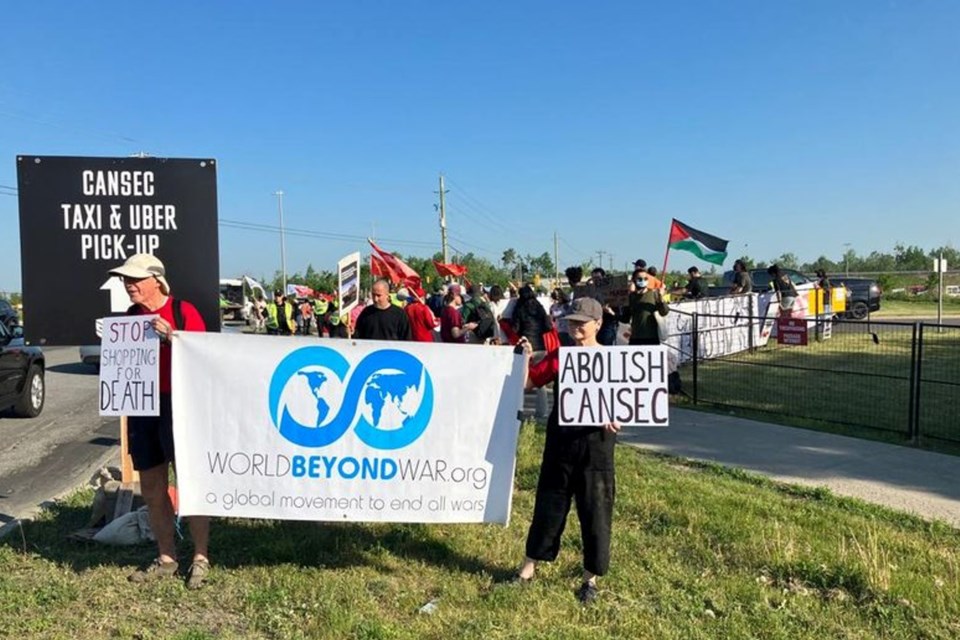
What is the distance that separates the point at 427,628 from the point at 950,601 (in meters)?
2.83

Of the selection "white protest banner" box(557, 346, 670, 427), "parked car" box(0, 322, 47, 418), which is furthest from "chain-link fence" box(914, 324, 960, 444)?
"parked car" box(0, 322, 47, 418)

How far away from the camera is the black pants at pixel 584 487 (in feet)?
13.6

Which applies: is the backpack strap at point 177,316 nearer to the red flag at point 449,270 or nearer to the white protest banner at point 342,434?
the white protest banner at point 342,434

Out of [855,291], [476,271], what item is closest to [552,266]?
[476,271]

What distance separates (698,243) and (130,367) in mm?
11663

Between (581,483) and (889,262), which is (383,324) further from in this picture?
(889,262)

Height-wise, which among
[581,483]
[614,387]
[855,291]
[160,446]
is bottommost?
[581,483]

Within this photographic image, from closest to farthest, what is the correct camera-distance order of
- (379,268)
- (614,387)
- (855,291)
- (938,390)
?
(614,387)
(938,390)
(379,268)
(855,291)

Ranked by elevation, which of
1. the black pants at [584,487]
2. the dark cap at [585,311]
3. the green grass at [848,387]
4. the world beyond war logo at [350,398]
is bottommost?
the green grass at [848,387]

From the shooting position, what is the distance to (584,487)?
4.15 m

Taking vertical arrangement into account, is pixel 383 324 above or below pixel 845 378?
above

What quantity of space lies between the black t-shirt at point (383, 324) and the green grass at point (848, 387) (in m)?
4.64

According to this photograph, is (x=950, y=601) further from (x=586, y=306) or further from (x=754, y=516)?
(x=586, y=306)

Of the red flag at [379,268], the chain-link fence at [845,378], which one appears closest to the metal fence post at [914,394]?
the chain-link fence at [845,378]
